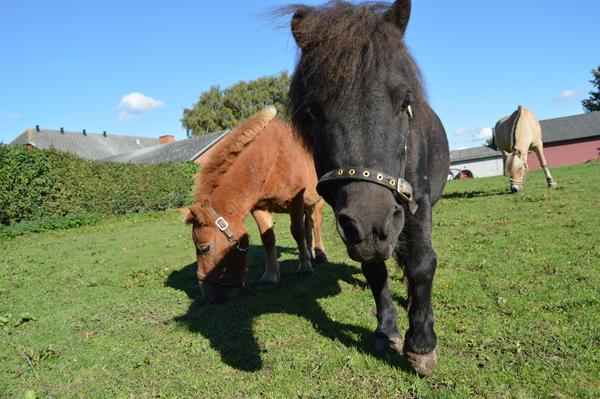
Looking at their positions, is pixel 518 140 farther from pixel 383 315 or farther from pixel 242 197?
pixel 383 315

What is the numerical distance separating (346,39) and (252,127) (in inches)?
123

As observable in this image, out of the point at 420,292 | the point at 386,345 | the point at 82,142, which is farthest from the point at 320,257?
the point at 82,142

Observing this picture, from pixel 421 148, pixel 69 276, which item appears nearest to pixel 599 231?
pixel 421 148

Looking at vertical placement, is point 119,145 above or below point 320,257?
above

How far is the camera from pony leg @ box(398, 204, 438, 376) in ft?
9.12

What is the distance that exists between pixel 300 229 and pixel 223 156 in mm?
1706

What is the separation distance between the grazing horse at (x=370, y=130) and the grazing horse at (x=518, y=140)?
1109 cm

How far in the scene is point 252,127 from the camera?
17.4 ft

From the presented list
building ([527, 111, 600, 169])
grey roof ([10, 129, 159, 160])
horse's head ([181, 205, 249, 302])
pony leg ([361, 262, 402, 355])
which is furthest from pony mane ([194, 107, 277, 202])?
building ([527, 111, 600, 169])

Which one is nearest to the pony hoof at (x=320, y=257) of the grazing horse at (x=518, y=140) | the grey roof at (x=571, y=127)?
the grazing horse at (x=518, y=140)

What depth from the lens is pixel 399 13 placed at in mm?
2568

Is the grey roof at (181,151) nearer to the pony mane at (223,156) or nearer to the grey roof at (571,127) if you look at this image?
the pony mane at (223,156)

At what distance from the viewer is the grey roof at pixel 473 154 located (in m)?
56.3

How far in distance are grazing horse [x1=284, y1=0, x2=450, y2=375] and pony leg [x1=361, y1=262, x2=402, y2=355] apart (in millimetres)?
440
